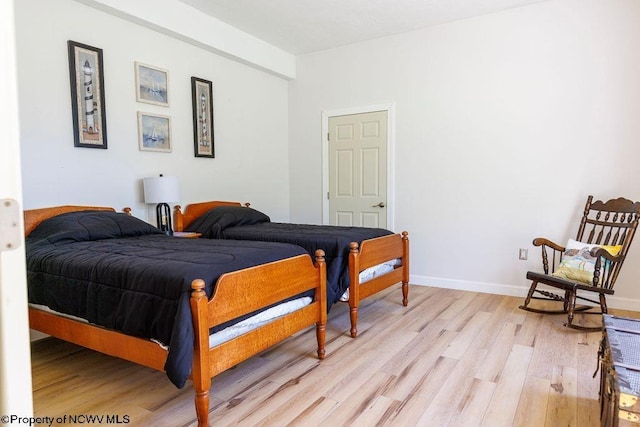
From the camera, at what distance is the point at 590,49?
139 inches

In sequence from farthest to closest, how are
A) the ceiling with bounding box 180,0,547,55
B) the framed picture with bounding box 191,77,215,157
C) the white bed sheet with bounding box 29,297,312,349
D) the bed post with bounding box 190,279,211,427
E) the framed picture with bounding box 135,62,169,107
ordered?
the framed picture with bounding box 191,77,215,157, the ceiling with bounding box 180,0,547,55, the framed picture with bounding box 135,62,169,107, the white bed sheet with bounding box 29,297,312,349, the bed post with bounding box 190,279,211,427

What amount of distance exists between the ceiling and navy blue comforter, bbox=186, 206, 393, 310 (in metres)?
1.94

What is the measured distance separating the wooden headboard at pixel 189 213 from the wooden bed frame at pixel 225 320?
5.22ft

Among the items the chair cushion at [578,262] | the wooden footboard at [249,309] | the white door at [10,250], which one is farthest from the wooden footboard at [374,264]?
the white door at [10,250]

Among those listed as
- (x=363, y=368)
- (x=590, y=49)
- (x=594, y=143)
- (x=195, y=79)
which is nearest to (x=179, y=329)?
(x=363, y=368)

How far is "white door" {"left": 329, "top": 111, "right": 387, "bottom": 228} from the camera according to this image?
467cm

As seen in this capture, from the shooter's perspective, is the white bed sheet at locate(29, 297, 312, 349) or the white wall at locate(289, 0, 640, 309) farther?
the white wall at locate(289, 0, 640, 309)

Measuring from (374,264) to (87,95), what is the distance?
264cm

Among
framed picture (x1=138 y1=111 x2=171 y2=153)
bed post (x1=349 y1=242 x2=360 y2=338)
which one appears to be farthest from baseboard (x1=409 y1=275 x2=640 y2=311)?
framed picture (x1=138 y1=111 x2=171 y2=153)

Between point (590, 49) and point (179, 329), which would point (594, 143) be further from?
point (179, 329)

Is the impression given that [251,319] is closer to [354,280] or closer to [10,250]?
[354,280]

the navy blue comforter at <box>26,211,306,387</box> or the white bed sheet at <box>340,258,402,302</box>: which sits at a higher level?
the navy blue comforter at <box>26,211,306,387</box>

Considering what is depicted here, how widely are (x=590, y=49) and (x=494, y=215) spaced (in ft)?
5.49

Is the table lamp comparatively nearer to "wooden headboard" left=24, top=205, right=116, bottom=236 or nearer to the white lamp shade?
the white lamp shade
